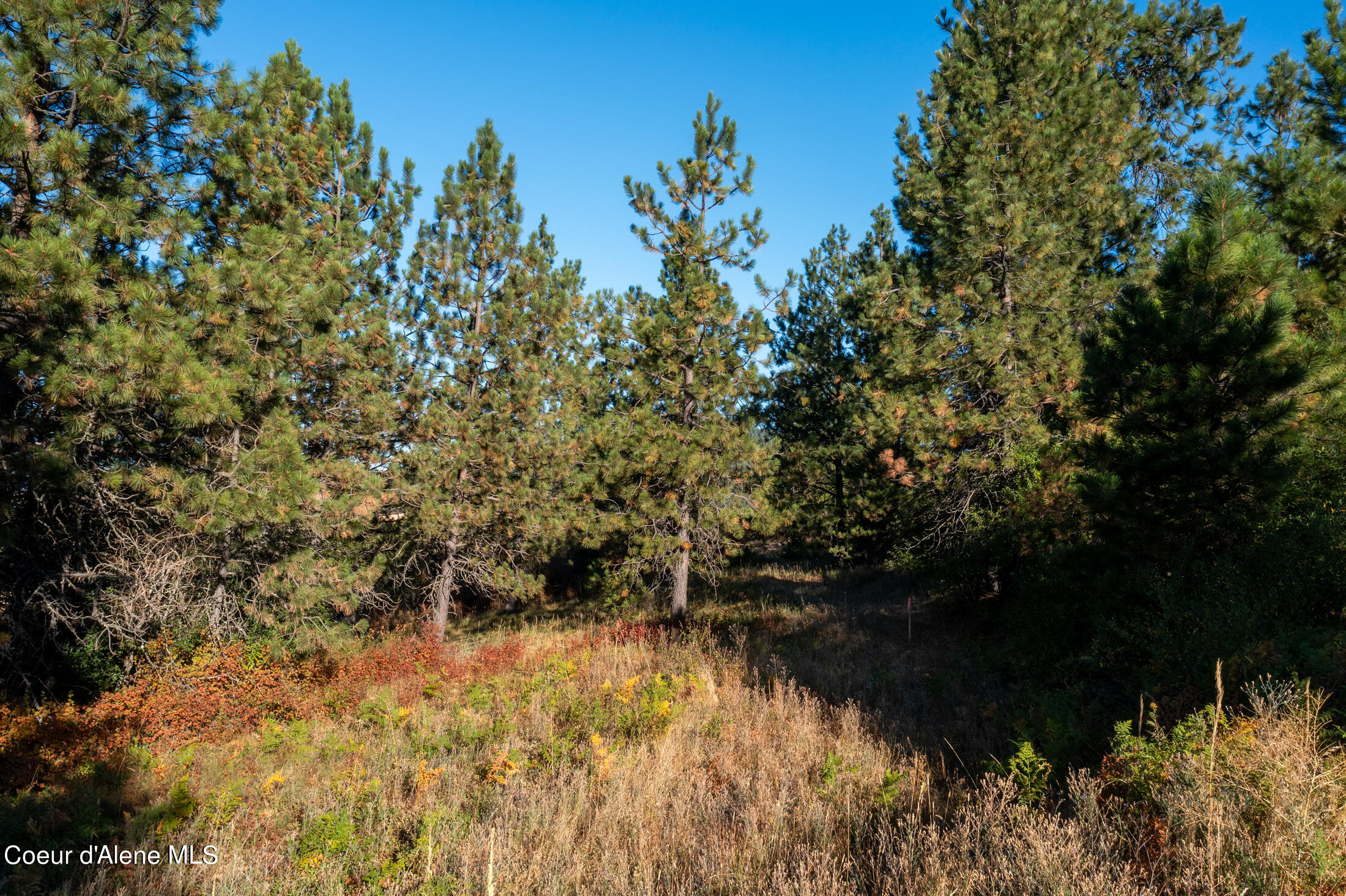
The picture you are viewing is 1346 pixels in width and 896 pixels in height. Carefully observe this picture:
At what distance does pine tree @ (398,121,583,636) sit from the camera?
10789 millimetres

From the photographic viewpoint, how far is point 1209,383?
5.95 metres

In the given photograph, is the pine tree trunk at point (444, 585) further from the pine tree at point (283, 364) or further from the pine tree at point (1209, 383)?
Answer: the pine tree at point (1209, 383)

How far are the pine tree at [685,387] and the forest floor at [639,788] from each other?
311 centimetres

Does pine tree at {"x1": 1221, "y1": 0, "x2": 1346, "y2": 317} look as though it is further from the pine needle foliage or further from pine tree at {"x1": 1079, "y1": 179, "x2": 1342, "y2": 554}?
the pine needle foliage

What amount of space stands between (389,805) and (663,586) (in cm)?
890

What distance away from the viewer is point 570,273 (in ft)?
39.5

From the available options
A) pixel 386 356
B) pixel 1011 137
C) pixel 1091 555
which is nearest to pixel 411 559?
pixel 386 356

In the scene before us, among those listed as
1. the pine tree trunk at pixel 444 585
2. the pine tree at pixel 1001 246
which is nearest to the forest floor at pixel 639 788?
the pine tree trunk at pixel 444 585

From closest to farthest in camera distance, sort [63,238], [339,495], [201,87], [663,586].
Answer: [63,238] → [201,87] → [339,495] → [663,586]

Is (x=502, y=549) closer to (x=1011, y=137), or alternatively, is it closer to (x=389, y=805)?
(x=389, y=805)

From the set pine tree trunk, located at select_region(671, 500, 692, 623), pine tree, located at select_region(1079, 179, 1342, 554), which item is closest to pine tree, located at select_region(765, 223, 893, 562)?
pine tree trunk, located at select_region(671, 500, 692, 623)

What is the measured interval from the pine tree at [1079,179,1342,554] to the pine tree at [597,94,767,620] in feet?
18.5

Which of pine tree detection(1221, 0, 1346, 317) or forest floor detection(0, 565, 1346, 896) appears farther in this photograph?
pine tree detection(1221, 0, 1346, 317)

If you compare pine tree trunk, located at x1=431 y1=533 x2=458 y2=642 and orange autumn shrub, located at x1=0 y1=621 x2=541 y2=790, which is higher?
pine tree trunk, located at x1=431 y1=533 x2=458 y2=642
